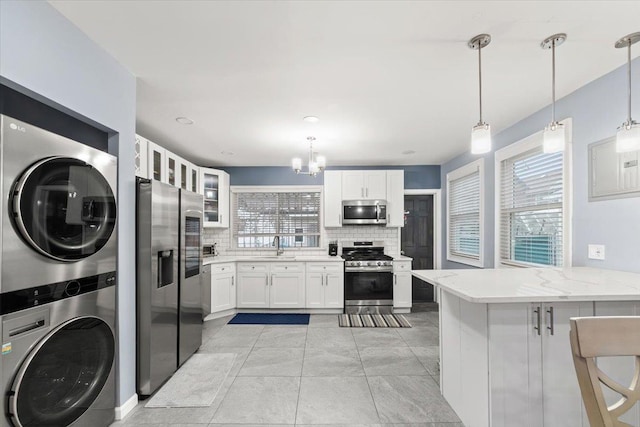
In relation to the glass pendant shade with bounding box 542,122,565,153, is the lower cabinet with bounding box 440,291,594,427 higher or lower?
lower

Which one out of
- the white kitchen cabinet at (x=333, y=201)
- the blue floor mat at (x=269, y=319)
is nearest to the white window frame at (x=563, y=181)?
the white kitchen cabinet at (x=333, y=201)

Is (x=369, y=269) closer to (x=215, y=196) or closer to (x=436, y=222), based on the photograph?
(x=436, y=222)

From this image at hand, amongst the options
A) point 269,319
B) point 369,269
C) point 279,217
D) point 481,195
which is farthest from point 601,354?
point 279,217

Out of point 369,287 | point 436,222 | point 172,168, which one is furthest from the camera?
point 436,222

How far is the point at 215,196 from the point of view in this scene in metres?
5.04

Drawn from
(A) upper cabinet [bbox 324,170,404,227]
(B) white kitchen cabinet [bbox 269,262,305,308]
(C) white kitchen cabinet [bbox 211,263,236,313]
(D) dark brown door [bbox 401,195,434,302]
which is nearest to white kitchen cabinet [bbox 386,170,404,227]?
(A) upper cabinet [bbox 324,170,404,227]

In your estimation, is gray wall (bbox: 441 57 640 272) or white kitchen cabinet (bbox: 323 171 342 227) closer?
gray wall (bbox: 441 57 640 272)

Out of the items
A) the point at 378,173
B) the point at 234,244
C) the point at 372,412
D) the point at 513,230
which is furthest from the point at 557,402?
the point at 234,244

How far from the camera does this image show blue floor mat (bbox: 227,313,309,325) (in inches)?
168

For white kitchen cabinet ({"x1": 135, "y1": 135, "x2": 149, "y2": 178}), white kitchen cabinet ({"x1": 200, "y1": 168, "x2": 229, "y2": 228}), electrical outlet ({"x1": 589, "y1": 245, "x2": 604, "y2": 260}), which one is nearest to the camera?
electrical outlet ({"x1": 589, "y1": 245, "x2": 604, "y2": 260})

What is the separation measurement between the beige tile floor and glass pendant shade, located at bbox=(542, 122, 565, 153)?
1886mm

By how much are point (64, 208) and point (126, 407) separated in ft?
4.94

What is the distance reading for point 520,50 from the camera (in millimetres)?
1952

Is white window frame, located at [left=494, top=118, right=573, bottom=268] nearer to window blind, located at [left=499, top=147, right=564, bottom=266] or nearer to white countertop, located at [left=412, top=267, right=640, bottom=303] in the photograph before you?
window blind, located at [left=499, top=147, right=564, bottom=266]
